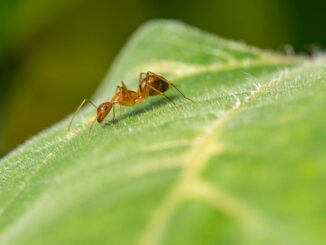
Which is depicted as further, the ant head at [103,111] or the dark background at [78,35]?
the dark background at [78,35]

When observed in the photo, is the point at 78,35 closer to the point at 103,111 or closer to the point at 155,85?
the point at 155,85

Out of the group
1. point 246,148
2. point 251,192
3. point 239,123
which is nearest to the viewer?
point 251,192

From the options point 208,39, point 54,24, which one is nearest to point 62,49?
point 54,24

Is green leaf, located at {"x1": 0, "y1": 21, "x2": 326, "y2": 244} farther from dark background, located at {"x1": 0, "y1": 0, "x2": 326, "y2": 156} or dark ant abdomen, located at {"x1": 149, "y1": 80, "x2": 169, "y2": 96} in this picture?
dark background, located at {"x1": 0, "y1": 0, "x2": 326, "y2": 156}

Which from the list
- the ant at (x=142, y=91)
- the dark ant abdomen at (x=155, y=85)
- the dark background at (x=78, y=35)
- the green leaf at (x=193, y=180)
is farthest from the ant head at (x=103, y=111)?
the dark background at (x=78, y=35)

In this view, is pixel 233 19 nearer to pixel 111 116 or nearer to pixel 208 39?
pixel 208 39

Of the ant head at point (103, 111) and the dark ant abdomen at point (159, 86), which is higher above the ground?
the dark ant abdomen at point (159, 86)

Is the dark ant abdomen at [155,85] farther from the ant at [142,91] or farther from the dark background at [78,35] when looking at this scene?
the dark background at [78,35]

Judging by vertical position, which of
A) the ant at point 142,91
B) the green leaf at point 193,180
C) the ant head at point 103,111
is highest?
the ant at point 142,91
